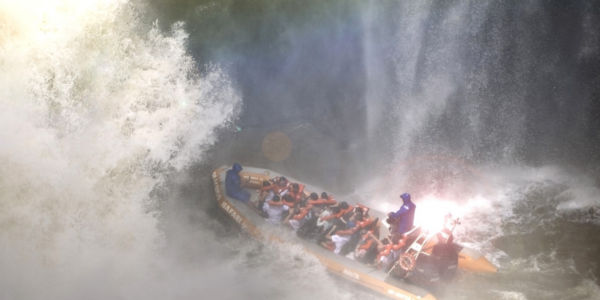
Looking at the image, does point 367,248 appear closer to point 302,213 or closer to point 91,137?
point 302,213

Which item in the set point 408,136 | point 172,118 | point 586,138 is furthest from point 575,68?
point 172,118

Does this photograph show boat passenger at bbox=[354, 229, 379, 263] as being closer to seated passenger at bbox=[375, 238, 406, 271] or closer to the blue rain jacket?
seated passenger at bbox=[375, 238, 406, 271]

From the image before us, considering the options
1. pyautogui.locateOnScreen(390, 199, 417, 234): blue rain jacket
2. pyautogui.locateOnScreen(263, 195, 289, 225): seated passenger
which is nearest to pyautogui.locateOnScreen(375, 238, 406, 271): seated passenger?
pyautogui.locateOnScreen(390, 199, 417, 234): blue rain jacket

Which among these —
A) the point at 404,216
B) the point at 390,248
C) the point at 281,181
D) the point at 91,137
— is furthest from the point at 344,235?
the point at 91,137

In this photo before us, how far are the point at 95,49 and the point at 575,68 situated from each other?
22.4 meters

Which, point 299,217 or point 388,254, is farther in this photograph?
point 299,217

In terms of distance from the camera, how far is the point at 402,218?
10.4 metres

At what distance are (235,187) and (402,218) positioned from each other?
5.72 m

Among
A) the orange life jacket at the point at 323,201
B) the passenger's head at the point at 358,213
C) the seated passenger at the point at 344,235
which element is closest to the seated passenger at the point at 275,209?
the orange life jacket at the point at 323,201

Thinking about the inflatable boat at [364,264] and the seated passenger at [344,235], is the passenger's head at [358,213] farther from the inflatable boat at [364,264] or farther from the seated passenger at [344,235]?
the inflatable boat at [364,264]

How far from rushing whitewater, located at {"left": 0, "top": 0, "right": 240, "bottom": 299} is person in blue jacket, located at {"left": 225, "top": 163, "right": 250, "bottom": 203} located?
2721 millimetres

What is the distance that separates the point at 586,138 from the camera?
18906 mm

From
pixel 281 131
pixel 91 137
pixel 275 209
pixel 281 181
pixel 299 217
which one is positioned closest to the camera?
pixel 299 217

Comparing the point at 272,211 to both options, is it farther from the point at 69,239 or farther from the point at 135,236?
the point at 69,239
